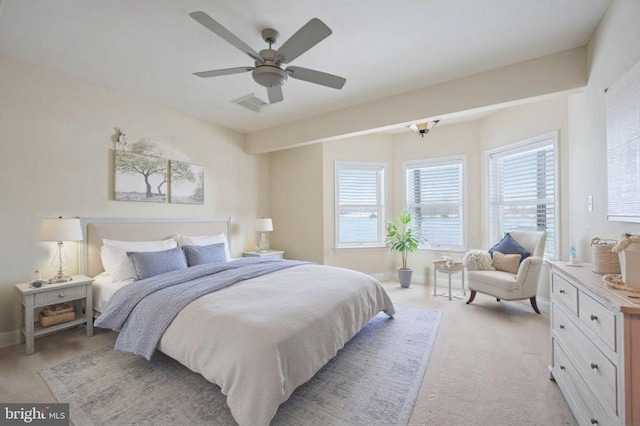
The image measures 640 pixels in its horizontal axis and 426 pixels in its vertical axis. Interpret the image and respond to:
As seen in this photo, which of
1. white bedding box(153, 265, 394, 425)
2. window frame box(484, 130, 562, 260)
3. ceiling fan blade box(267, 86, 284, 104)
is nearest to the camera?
white bedding box(153, 265, 394, 425)

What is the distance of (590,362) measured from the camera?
1517mm

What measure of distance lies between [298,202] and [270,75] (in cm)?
328

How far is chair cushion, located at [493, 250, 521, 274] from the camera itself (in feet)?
12.7

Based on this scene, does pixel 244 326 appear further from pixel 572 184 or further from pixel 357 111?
pixel 572 184

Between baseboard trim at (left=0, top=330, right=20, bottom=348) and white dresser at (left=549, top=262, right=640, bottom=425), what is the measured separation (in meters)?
4.63

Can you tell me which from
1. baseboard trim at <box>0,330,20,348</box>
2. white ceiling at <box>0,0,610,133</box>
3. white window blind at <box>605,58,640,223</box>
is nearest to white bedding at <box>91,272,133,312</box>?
baseboard trim at <box>0,330,20,348</box>

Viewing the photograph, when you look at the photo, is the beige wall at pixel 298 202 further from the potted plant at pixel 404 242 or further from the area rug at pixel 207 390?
the area rug at pixel 207 390

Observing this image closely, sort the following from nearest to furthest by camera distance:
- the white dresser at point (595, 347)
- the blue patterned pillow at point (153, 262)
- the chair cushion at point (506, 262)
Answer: the white dresser at point (595, 347)
the blue patterned pillow at point (153, 262)
the chair cushion at point (506, 262)

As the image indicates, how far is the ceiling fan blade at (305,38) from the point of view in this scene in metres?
1.82

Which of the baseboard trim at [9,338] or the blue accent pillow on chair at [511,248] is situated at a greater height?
the blue accent pillow on chair at [511,248]

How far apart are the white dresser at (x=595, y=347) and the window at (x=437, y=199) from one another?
311cm

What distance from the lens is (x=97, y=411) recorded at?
6.01 ft

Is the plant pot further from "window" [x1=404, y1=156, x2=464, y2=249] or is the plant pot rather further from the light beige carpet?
the light beige carpet

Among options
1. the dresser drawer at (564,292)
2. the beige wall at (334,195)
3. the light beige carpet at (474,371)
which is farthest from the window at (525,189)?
the dresser drawer at (564,292)
